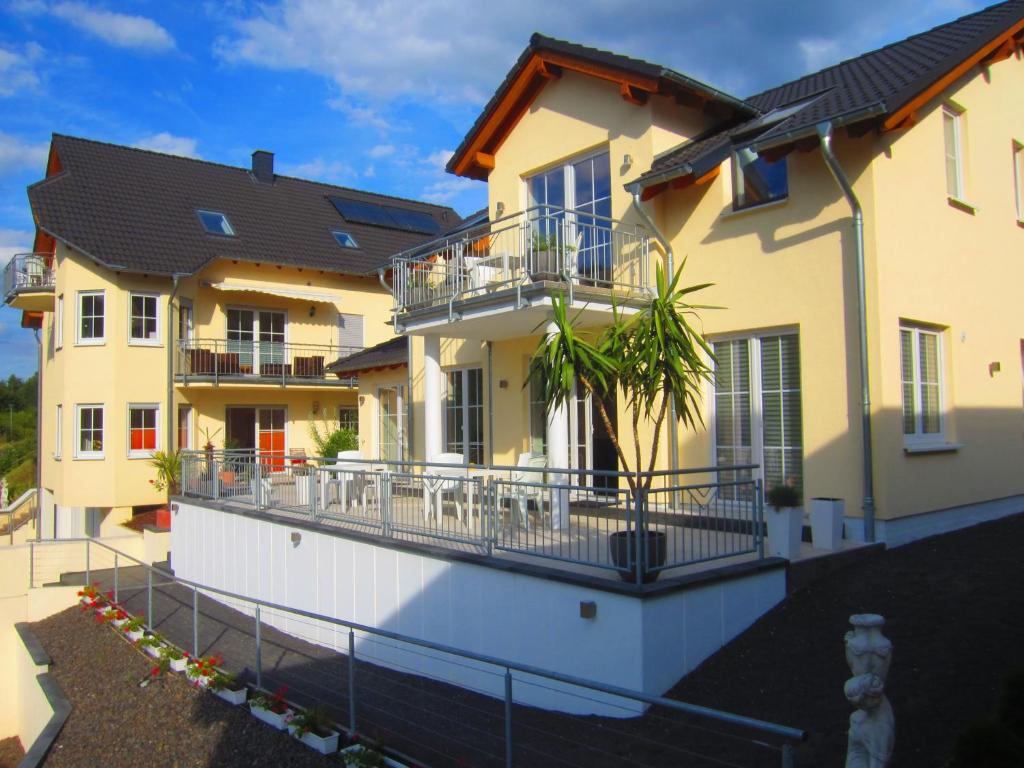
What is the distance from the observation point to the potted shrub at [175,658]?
10.5 m

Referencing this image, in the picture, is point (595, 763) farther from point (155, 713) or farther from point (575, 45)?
point (575, 45)

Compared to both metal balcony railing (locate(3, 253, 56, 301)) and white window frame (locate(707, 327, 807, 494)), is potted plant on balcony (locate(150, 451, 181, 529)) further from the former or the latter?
white window frame (locate(707, 327, 807, 494))

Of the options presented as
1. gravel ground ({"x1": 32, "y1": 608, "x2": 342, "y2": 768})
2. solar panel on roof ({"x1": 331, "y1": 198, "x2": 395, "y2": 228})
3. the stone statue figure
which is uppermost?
solar panel on roof ({"x1": 331, "y1": 198, "x2": 395, "y2": 228})

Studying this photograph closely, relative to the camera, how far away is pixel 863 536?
31.5ft

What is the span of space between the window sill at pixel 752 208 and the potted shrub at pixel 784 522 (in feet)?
13.4

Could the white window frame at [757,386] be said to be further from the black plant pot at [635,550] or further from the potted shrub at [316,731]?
the potted shrub at [316,731]

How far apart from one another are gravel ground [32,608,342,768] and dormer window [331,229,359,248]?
18.7 metres

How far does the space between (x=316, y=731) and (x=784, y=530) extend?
16.5ft

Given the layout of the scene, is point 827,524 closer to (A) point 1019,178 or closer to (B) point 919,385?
(B) point 919,385

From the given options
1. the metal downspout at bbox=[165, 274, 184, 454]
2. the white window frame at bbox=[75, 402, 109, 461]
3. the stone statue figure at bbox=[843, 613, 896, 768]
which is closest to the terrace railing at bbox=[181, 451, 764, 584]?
A: the stone statue figure at bbox=[843, 613, 896, 768]

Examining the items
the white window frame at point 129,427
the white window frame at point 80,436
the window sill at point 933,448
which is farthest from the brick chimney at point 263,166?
the window sill at point 933,448

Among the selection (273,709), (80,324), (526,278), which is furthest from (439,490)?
(80,324)

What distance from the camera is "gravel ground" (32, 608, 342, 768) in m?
7.66

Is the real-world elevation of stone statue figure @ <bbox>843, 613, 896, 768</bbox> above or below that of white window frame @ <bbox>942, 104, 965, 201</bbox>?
below
